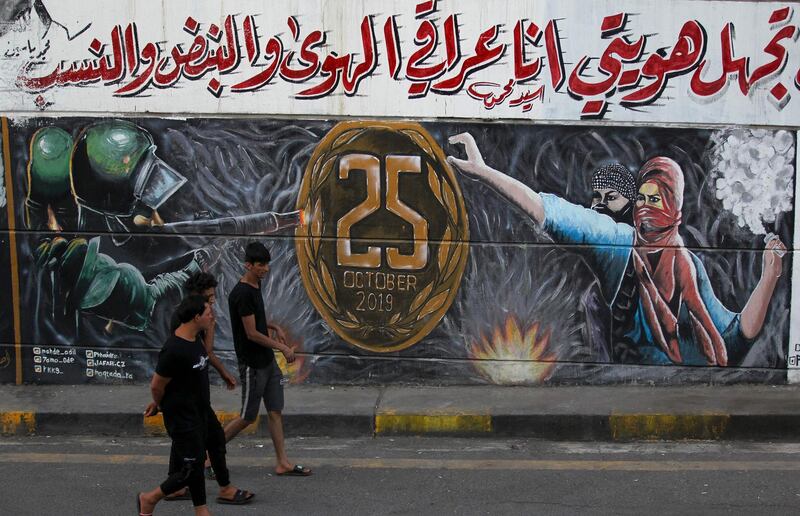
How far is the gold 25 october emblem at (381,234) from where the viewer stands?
26.5 ft

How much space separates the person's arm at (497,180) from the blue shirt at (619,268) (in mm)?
93

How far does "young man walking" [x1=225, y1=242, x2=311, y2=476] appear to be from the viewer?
6133mm

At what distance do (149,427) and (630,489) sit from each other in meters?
3.66

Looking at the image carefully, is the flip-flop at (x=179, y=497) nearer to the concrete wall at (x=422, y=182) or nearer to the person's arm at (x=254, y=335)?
the person's arm at (x=254, y=335)

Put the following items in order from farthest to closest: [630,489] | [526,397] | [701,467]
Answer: [526,397] → [701,467] → [630,489]

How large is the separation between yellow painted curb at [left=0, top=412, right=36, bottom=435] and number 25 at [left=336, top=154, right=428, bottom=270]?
2775 mm

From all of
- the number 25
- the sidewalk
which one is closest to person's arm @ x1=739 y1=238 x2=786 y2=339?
the sidewalk

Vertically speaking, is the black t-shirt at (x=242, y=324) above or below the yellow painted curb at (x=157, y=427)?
above

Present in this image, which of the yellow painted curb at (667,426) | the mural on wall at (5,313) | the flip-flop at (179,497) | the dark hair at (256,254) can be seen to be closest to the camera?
the flip-flop at (179,497)

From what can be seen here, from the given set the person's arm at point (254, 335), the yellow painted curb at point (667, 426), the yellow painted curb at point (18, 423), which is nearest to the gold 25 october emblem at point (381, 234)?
the yellow painted curb at point (667, 426)

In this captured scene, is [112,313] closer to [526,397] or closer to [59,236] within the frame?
[59,236]

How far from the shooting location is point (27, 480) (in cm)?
623

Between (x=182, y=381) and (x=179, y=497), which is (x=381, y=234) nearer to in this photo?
(x=179, y=497)

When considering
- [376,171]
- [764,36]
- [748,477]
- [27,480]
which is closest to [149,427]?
[27,480]
